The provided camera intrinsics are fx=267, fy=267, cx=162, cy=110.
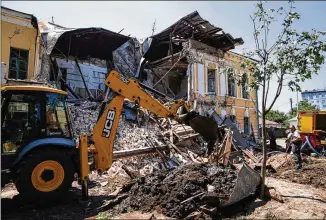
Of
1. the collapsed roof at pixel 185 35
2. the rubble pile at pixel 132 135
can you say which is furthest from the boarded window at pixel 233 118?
the rubble pile at pixel 132 135

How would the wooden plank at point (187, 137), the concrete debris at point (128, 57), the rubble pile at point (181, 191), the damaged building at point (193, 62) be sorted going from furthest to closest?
the damaged building at point (193, 62), the concrete debris at point (128, 57), the wooden plank at point (187, 137), the rubble pile at point (181, 191)

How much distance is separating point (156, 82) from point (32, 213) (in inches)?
515

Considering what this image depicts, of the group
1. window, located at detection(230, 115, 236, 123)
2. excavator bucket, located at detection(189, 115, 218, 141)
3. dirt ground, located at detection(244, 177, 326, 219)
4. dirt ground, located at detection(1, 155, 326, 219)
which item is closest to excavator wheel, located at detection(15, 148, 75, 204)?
dirt ground, located at detection(1, 155, 326, 219)

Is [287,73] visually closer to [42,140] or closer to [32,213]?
[42,140]

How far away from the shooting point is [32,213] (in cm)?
562

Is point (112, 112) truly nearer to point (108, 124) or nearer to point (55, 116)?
point (108, 124)

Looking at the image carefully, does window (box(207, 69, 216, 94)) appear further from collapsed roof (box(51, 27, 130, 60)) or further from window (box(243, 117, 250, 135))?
collapsed roof (box(51, 27, 130, 60))

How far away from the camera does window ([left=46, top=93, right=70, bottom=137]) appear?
6090 mm

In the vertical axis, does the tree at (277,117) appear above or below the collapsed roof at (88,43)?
below

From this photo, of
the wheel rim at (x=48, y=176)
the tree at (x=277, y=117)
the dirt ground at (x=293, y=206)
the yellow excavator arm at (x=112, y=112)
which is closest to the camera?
the dirt ground at (x=293, y=206)

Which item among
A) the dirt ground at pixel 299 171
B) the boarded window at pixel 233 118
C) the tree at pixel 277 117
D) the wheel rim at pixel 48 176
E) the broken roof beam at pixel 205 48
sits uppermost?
the broken roof beam at pixel 205 48

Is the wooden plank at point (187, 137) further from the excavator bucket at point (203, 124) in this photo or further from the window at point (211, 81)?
the window at point (211, 81)

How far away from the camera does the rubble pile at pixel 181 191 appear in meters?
5.48

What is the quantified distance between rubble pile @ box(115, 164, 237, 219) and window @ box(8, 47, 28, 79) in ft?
31.5
